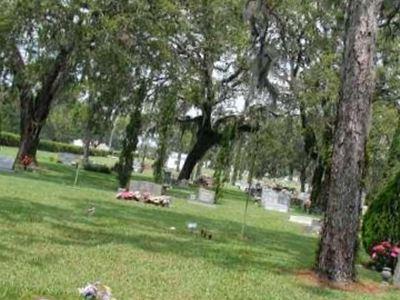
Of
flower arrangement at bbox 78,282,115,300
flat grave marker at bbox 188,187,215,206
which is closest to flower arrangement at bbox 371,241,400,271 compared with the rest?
flower arrangement at bbox 78,282,115,300

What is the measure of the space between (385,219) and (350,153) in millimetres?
4301

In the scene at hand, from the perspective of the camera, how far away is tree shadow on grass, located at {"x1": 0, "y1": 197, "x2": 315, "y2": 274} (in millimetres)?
11266

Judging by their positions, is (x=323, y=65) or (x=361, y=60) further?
(x=323, y=65)

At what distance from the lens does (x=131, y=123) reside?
26.5 m

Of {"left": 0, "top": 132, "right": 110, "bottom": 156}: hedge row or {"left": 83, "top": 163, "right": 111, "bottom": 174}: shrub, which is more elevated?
{"left": 0, "top": 132, "right": 110, "bottom": 156}: hedge row

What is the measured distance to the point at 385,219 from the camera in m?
14.4

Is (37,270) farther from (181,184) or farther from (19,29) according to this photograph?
(181,184)

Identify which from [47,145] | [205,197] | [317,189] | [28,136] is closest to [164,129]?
[205,197]

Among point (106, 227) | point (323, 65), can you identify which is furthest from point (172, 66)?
point (106, 227)

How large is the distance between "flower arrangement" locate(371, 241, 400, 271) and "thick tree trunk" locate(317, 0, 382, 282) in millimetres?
2805

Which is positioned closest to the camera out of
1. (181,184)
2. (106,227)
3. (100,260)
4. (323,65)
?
(100,260)

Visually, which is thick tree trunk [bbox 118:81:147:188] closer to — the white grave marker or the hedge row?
the white grave marker

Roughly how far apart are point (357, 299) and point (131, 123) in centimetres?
1790

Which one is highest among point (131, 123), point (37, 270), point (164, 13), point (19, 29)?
point (164, 13)
